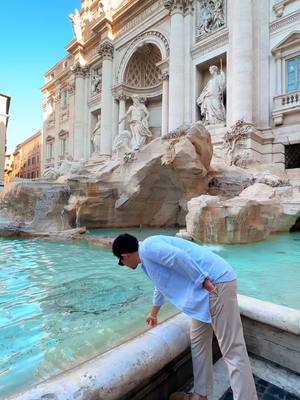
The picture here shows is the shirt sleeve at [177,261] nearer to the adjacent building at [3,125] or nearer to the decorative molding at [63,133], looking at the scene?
the decorative molding at [63,133]

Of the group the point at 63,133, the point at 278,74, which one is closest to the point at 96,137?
the point at 63,133

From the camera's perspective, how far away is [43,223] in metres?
8.59

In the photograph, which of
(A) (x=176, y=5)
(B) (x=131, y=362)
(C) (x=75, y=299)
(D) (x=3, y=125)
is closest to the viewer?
(B) (x=131, y=362)

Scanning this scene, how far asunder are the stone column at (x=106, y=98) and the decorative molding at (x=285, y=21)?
37.7ft

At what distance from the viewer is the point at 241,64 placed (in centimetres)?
1326

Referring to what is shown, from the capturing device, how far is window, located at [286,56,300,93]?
12.8 m

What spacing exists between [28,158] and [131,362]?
141ft

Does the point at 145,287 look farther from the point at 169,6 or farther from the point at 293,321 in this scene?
the point at 169,6

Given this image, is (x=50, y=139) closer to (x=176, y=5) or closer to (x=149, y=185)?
(x=176, y=5)

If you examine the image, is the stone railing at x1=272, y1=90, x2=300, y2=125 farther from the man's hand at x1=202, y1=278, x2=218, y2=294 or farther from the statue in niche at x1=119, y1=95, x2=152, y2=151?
the man's hand at x1=202, y1=278, x2=218, y2=294

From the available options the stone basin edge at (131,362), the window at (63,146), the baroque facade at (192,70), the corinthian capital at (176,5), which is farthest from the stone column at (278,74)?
the window at (63,146)

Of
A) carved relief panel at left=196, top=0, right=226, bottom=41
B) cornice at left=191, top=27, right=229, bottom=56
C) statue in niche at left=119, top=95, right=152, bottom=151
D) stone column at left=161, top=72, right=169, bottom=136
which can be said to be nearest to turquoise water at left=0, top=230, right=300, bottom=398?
statue in niche at left=119, top=95, right=152, bottom=151

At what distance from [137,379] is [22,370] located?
2.98 ft

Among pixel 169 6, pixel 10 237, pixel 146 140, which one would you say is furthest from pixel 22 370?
pixel 169 6
